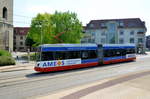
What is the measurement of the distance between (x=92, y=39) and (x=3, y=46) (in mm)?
42412

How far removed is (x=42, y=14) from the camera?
42.7 metres

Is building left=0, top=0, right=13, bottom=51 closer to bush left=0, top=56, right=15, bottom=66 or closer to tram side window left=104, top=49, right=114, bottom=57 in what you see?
bush left=0, top=56, right=15, bottom=66

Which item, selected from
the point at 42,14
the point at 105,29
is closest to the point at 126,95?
the point at 42,14

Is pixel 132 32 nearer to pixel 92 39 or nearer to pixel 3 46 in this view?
pixel 92 39

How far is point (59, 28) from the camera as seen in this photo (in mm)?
39406

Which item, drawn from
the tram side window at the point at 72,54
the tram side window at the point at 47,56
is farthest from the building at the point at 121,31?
the tram side window at the point at 47,56

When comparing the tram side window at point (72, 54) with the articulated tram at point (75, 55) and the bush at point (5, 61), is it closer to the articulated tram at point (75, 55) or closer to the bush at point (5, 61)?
the articulated tram at point (75, 55)

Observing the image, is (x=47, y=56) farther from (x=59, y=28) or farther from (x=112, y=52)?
(x=59, y=28)

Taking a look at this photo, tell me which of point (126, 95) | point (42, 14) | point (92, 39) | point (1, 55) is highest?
point (42, 14)

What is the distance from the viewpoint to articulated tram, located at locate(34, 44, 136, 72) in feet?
54.2

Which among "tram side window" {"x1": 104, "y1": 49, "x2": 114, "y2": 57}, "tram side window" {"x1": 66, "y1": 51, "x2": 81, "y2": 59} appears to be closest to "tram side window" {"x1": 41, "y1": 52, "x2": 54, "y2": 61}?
"tram side window" {"x1": 66, "y1": 51, "x2": 81, "y2": 59}

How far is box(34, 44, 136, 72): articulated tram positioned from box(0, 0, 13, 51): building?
20095 millimetres

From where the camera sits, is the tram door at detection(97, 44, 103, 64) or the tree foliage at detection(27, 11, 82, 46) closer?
the tram door at detection(97, 44, 103, 64)

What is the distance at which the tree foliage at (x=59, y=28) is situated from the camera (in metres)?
38.7
